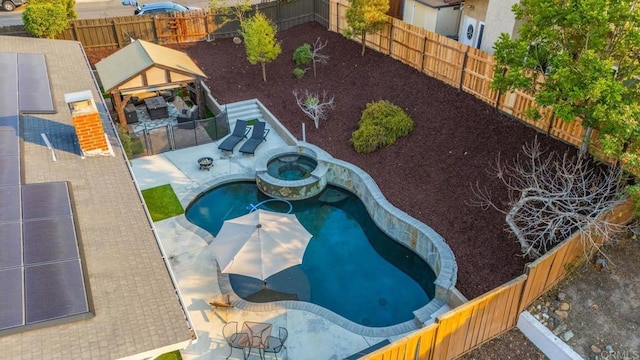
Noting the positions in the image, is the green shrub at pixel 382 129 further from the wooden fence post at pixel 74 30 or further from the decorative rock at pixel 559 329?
the wooden fence post at pixel 74 30

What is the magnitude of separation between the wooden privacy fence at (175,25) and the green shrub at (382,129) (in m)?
11.8

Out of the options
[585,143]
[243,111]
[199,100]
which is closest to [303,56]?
[243,111]

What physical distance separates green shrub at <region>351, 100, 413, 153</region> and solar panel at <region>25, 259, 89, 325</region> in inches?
441

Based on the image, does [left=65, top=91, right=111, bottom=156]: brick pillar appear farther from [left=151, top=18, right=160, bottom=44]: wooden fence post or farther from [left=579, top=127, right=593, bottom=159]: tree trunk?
[left=151, top=18, right=160, bottom=44]: wooden fence post

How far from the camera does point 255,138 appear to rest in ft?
62.5

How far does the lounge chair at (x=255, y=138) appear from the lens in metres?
18.4

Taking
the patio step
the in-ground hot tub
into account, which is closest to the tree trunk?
the in-ground hot tub

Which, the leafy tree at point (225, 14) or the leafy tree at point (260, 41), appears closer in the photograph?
the leafy tree at point (260, 41)

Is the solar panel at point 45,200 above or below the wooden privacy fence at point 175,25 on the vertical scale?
above

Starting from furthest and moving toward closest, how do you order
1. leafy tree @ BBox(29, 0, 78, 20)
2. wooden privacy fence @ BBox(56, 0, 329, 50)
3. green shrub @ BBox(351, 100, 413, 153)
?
wooden privacy fence @ BBox(56, 0, 329, 50) < leafy tree @ BBox(29, 0, 78, 20) < green shrub @ BBox(351, 100, 413, 153)

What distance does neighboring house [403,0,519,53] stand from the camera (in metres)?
18.0

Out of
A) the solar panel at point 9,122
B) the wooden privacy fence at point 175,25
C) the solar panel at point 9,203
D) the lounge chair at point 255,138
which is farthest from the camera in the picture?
the wooden privacy fence at point 175,25

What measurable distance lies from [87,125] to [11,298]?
5.29 metres

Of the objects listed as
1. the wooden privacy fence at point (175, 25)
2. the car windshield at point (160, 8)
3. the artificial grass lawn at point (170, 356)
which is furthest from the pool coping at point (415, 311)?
the car windshield at point (160, 8)
